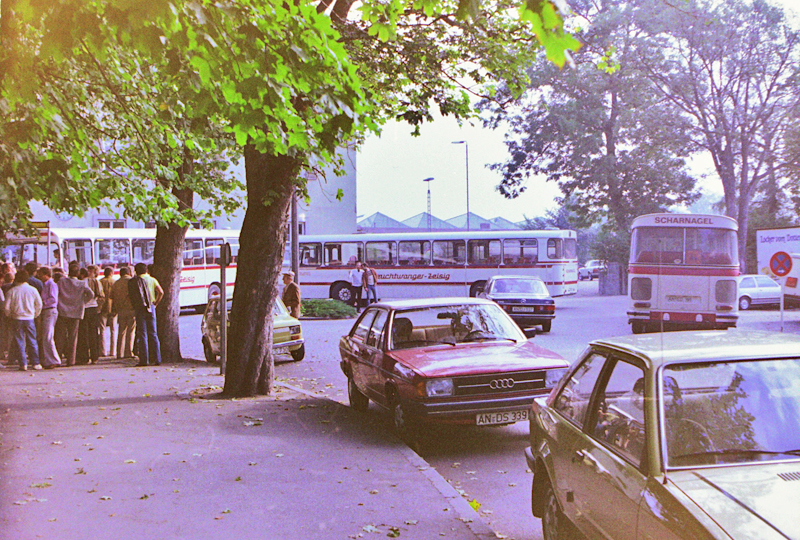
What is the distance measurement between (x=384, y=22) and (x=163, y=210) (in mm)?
5603

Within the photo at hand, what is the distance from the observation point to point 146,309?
14.0 metres

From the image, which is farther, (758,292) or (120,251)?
(758,292)

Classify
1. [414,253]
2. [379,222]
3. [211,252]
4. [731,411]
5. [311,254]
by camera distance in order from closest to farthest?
[731,411] → [211,252] → [414,253] → [311,254] → [379,222]

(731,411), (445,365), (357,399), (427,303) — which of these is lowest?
(357,399)

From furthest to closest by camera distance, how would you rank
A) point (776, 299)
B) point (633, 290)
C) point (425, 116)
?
point (776, 299), point (633, 290), point (425, 116)

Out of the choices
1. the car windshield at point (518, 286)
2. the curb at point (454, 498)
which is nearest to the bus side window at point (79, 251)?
the car windshield at point (518, 286)

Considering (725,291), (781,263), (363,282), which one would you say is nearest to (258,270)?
(725,291)

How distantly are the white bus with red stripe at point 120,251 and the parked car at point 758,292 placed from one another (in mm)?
20265

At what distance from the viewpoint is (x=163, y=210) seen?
38.2 ft

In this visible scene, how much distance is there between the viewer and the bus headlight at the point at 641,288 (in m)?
19.4

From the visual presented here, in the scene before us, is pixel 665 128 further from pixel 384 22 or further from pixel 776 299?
pixel 384 22

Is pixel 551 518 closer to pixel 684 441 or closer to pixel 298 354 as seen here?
pixel 684 441

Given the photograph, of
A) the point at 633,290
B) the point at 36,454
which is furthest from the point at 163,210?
the point at 633,290

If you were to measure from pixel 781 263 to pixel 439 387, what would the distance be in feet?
49.1
